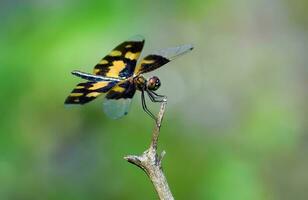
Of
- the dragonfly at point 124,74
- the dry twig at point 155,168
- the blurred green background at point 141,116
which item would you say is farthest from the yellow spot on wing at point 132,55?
the blurred green background at point 141,116

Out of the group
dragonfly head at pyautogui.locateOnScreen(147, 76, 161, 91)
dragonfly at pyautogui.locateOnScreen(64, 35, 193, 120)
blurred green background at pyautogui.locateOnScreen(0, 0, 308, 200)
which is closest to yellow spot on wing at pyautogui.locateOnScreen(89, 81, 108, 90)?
dragonfly at pyautogui.locateOnScreen(64, 35, 193, 120)

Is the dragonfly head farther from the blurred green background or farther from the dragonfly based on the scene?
the blurred green background

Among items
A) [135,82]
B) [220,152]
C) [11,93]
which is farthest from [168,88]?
[135,82]

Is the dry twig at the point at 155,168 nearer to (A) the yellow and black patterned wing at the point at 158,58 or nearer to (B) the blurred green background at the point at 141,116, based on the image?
(A) the yellow and black patterned wing at the point at 158,58

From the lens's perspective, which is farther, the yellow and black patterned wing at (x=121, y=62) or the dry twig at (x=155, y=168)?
the yellow and black patterned wing at (x=121, y=62)

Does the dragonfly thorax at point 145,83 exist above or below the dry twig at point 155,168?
above

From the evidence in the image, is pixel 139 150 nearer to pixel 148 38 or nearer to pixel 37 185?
pixel 37 185

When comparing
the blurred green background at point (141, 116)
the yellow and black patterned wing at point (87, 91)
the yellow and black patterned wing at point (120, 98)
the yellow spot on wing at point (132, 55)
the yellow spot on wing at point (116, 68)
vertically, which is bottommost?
the blurred green background at point (141, 116)
